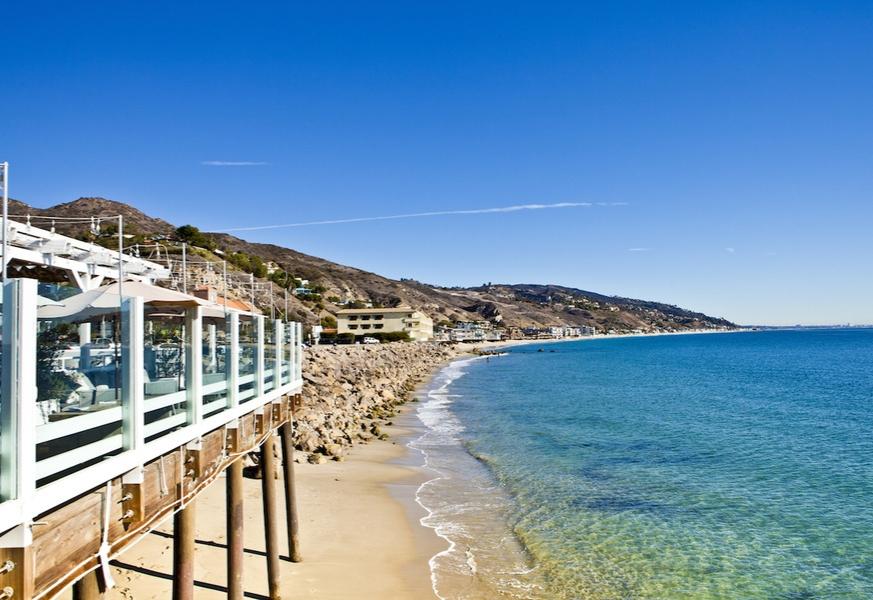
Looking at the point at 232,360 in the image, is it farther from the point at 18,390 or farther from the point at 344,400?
the point at 344,400

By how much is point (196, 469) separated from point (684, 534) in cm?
1322

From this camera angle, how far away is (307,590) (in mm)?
12156

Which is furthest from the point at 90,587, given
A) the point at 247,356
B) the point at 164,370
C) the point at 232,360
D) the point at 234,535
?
the point at 247,356

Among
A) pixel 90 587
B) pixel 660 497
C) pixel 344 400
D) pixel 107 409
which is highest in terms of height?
pixel 107 409

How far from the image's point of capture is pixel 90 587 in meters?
5.18

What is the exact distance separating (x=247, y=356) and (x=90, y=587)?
Result: 4501 millimetres

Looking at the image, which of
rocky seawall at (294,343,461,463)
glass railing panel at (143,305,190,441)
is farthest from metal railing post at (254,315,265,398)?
rocky seawall at (294,343,461,463)

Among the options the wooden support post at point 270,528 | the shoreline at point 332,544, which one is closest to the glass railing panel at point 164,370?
the wooden support post at point 270,528

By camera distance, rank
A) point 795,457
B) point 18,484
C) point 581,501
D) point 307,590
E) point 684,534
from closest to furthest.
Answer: point 18,484
point 307,590
point 684,534
point 581,501
point 795,457

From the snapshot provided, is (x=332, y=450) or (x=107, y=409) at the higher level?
(x=107, y=409)

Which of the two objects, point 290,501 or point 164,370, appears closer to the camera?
point 164,370

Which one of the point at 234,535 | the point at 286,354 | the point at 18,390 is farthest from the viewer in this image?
the point at 286,354

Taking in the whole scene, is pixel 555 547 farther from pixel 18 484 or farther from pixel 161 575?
pixel 18 484

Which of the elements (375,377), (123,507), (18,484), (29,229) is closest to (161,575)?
(123,507)
